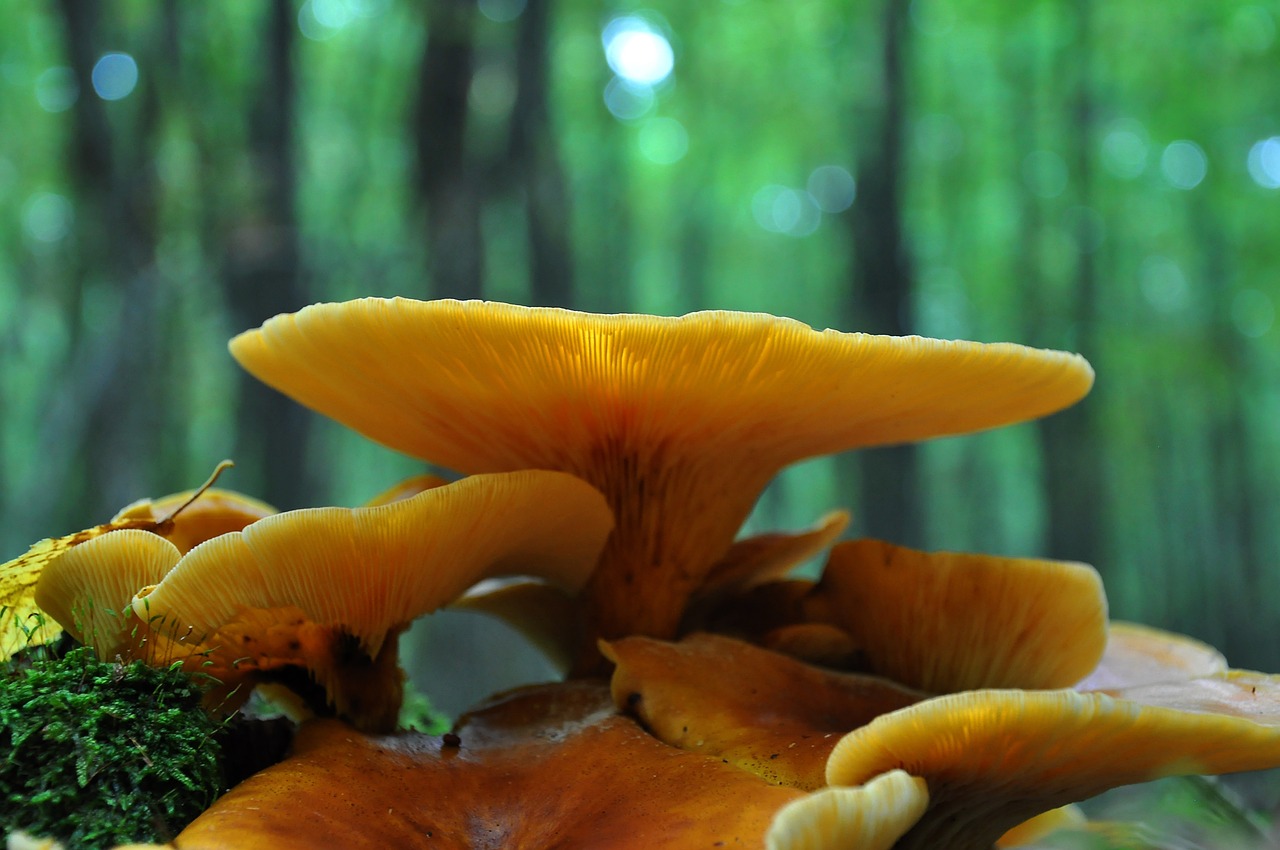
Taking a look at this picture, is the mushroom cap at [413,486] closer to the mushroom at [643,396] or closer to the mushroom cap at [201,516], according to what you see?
the mushroom at [643,396]

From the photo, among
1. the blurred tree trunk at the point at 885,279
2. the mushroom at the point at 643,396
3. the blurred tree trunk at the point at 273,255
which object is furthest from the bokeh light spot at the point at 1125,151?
the mushroom at the point at 643,396

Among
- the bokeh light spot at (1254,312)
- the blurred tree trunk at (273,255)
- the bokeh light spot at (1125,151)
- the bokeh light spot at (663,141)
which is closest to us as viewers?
the blurred tree trunk at (273,255)

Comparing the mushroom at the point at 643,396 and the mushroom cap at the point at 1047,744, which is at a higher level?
the mushroom at the point at 643,396

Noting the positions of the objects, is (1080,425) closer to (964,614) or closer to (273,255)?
(273,255)

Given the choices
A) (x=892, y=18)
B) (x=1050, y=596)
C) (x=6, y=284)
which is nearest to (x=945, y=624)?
(x=1050, y=596)

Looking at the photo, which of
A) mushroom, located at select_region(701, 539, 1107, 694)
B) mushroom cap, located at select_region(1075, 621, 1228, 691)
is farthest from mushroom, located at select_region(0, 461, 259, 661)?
mushroom cap, located at select_region(1075, 621, 1228, 691)

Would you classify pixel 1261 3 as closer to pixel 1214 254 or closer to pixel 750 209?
pixel 1214 254

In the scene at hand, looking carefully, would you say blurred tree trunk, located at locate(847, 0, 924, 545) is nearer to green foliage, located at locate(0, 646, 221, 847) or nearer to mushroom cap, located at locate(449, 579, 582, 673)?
mushroom cap, located at locate(449, 579, 582, 673)
